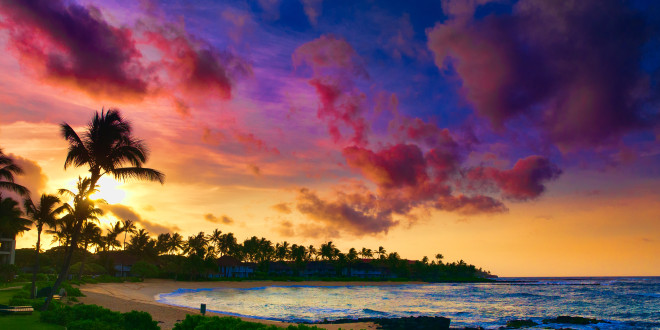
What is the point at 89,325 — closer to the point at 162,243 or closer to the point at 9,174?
the point at 9,174

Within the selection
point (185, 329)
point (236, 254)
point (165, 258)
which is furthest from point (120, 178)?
point (236, 254)

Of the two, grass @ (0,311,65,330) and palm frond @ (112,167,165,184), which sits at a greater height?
palm frond @ (112,167,165,184)

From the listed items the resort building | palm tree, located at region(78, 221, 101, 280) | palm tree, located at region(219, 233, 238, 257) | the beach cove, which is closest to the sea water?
the beach cove

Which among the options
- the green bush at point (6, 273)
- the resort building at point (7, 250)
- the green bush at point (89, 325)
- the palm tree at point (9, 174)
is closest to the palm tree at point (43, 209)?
the palm tree at point (9, 174)

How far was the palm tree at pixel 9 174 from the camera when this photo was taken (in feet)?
93.2

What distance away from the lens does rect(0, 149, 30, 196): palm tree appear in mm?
28413

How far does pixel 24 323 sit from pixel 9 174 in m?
16.8

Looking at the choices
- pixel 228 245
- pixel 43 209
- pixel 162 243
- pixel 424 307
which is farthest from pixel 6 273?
pixel 228 245

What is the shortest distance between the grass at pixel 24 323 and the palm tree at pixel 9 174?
13.4 m

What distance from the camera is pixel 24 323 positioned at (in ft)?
55.9

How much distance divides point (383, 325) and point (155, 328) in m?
20.3

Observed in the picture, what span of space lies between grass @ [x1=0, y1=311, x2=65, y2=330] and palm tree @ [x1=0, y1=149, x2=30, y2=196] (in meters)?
13.4

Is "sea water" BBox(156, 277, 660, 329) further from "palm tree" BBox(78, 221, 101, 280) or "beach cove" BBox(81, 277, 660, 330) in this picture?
"palm tree" BBox(78, 221, 101, 280)

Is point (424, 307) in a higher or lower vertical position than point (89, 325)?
lower
